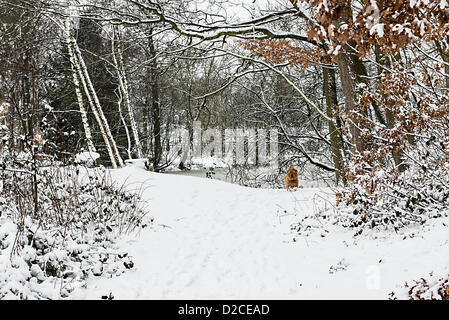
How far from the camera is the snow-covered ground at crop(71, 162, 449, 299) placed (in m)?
3.54

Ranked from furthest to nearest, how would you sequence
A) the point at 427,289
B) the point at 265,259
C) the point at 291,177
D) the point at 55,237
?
the point at 291,177
the point at 265,259
the point at 55,237
the point at 427,289

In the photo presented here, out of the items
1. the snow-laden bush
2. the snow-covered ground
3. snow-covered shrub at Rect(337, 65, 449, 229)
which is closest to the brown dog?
the snow-covered ground

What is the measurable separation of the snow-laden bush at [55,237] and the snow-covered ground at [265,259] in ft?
0.73

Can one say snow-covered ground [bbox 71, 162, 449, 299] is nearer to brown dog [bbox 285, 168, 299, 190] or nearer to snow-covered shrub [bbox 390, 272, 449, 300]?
snow-covered shrub [bbox 390, 272, 449, 300]

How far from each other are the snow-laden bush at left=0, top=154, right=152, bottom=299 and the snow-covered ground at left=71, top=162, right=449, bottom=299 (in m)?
0.22

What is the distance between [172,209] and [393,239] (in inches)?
172

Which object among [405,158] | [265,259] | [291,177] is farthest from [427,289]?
[291,177]

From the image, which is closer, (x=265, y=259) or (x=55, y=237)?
(x=55, y=237)

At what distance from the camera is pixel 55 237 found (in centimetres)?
410

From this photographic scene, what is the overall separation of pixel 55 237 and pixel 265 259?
2.78 meters

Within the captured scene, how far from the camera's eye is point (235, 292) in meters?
3.68

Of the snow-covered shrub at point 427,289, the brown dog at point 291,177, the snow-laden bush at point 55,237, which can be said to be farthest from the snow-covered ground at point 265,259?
the brown dog at point 291,177

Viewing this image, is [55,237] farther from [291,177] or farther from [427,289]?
[291,177]

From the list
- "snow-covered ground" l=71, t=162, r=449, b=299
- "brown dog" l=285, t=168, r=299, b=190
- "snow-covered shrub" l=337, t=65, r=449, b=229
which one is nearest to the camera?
"snow-covered ground" l=71, t=162, r=449, b=299
